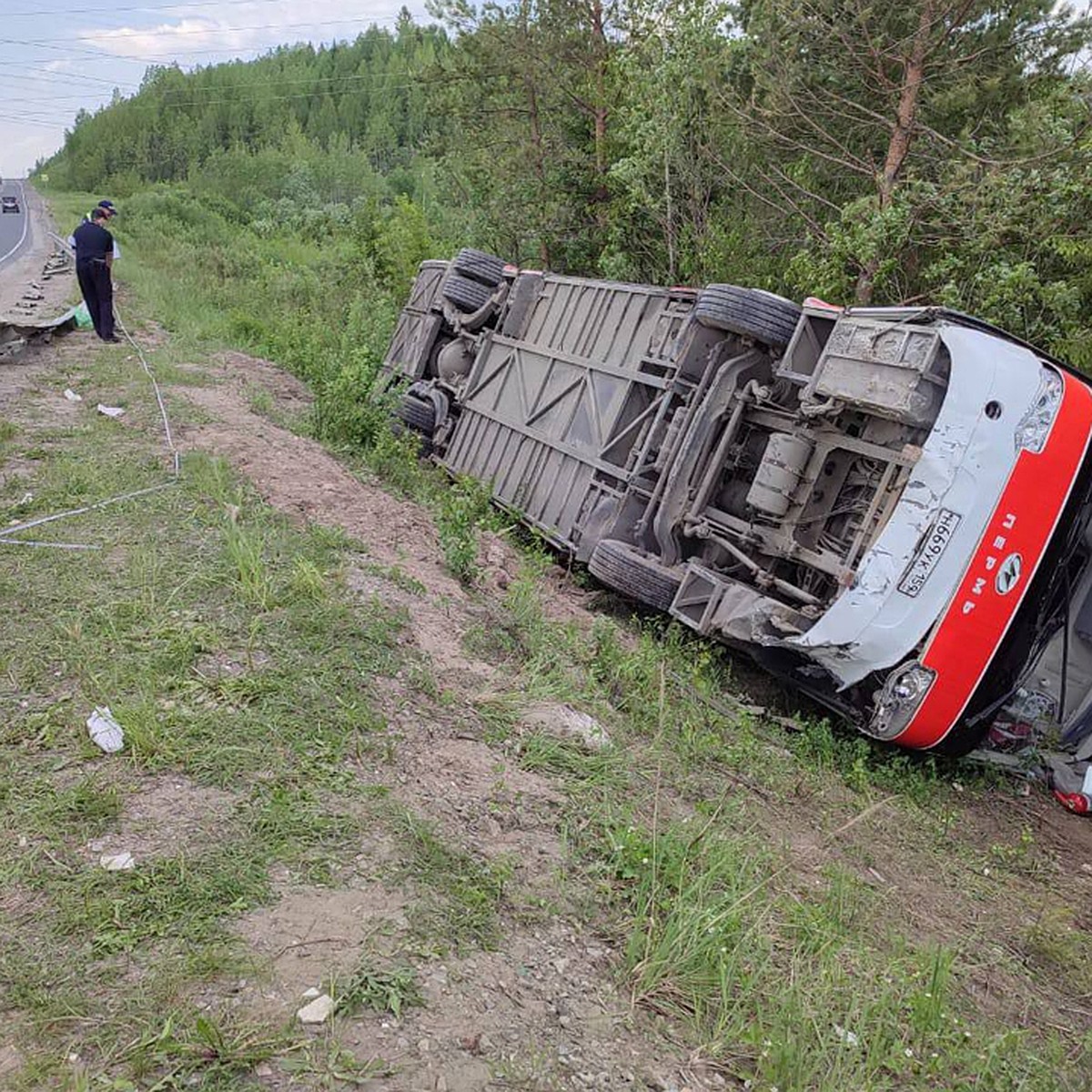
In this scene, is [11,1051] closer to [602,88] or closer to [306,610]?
[306,610]

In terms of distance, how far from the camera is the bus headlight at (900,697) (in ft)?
15.4

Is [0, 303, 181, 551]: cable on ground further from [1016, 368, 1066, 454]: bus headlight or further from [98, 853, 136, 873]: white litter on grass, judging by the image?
[1016, 368, 1066, 454]: bus headlight

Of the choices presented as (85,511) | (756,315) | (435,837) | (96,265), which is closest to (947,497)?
(756,315)

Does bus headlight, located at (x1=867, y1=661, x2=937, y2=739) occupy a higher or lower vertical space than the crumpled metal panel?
lower

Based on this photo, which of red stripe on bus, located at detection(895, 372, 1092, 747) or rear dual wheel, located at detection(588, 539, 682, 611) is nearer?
red stripe on bus, located at detection(895, 372, 1092, 747)

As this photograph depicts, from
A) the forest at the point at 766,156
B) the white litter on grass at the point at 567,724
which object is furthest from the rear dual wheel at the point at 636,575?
the forest at the point at 766,156

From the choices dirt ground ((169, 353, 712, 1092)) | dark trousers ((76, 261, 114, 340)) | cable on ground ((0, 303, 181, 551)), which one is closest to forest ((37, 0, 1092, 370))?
dark trousers ((76, 261, 114, 340))

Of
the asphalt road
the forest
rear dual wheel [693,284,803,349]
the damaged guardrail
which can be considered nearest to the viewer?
rear dual wheel [693,284,803,349]

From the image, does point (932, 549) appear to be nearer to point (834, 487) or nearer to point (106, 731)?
point (834, 487)

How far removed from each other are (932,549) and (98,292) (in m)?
9.22

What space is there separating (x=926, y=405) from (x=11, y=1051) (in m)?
4.72

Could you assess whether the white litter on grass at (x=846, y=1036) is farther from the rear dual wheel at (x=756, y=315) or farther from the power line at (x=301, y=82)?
the power line at (x=301, y=82)

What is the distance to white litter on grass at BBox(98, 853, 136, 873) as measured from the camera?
2562mm

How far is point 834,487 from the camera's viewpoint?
578cm
